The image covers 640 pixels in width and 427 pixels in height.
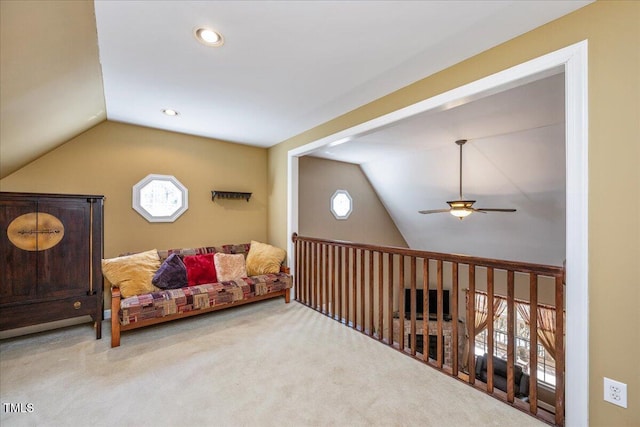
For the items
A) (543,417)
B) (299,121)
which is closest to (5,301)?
(299,121)

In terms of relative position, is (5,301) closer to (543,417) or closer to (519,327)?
(543,417)

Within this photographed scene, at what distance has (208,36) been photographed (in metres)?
1.82

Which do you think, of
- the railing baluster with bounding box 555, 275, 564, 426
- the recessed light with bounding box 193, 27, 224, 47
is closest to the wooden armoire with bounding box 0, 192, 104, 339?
the recessed light with bounding box 193, 27, 224, 47

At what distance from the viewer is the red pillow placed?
3293 millimetres

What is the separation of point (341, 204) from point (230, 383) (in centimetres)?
416

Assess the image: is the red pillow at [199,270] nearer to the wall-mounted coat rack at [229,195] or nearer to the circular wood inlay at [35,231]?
the wall-mounted coat rack at [229,195]

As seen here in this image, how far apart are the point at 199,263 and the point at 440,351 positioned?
276cm

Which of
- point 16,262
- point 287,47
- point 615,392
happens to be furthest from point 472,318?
point 16,262

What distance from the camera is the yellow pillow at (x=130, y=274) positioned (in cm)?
279

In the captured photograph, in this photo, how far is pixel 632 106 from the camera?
1.41 metres

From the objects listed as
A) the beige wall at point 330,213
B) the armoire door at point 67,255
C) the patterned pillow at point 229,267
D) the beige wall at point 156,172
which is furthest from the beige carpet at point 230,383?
the beige wall at point 330,213

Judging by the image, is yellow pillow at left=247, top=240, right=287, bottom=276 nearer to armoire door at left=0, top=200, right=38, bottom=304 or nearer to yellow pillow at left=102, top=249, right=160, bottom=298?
yellow pillow at left=102, top=249, right=160, bottom=298

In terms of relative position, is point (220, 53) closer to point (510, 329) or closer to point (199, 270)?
point (199, 270)

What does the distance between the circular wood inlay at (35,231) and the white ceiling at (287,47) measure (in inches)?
50.3
